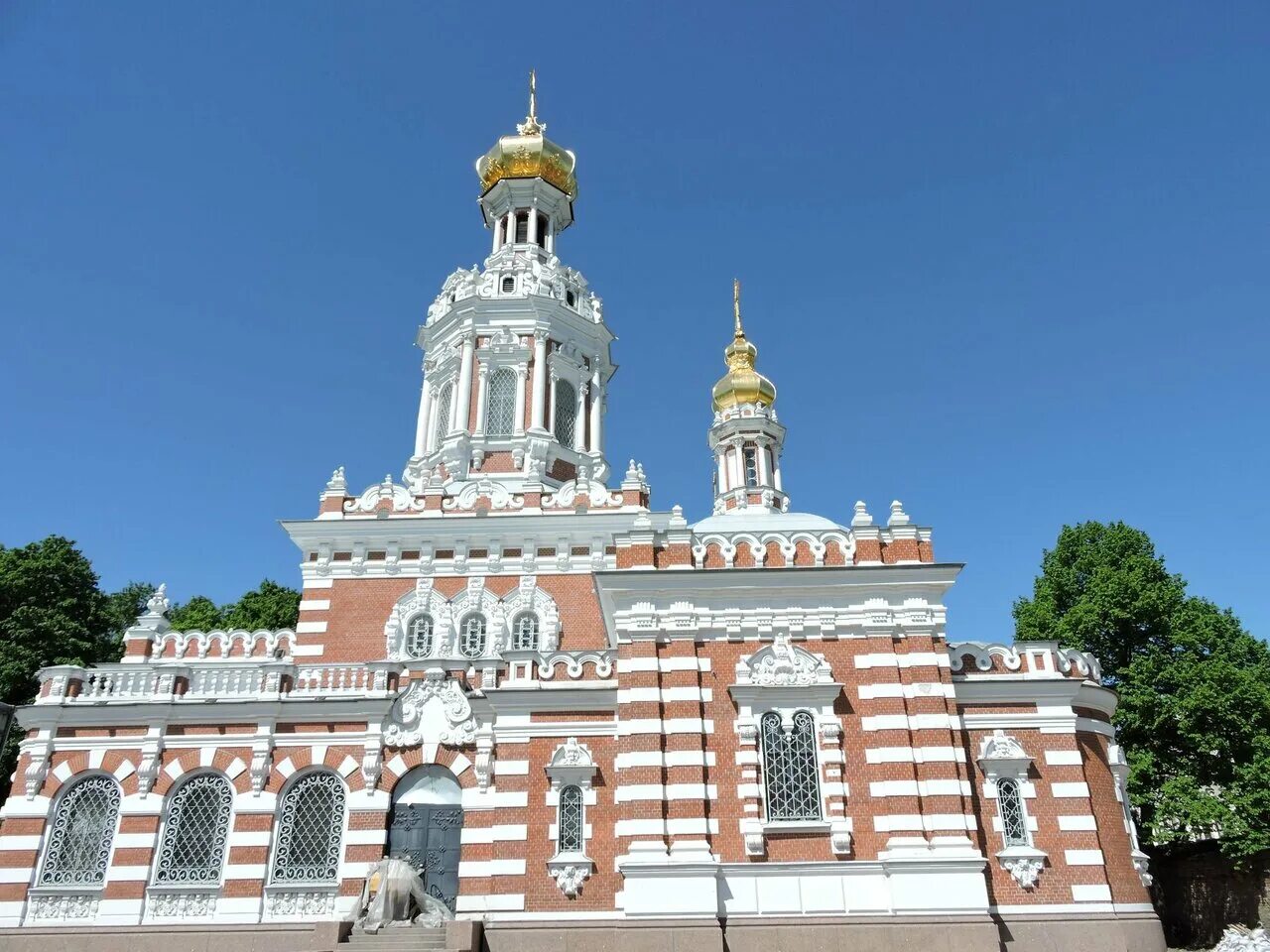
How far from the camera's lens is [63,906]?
2014cm

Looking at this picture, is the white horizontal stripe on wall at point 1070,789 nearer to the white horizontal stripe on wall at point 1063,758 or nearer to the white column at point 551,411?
the white horizontal stripe on wall at point 1063,758

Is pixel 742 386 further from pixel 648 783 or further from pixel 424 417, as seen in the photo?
pixel 648 783

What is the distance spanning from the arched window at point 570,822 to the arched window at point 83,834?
394 inches

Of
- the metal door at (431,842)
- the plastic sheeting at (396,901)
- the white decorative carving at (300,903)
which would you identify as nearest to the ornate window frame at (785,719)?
the plastic sheeting at (396,901)

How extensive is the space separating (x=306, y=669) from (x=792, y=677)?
11481mm

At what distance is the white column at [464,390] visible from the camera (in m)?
31.8

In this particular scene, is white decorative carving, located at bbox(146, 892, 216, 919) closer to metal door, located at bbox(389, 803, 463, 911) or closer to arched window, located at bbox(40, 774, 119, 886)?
arched window, located at bbox(40, 774, 119, 886)

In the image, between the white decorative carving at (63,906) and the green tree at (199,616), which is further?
the green tree at (199,616)

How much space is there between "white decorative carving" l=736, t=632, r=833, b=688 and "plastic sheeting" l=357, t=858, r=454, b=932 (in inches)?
291

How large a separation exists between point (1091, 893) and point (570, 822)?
33.8ft

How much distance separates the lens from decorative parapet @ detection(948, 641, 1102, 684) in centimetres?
2020

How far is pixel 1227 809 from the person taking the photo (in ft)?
85.2

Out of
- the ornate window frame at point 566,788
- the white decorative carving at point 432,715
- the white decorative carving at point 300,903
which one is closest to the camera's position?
the ornate window frame at point 566,788

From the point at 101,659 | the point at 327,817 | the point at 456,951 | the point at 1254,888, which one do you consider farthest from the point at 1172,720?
the point at 101,659
